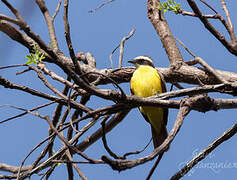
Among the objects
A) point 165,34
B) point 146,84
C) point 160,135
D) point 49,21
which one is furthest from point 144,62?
point 49,21

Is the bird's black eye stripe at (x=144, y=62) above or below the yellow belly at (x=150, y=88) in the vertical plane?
above

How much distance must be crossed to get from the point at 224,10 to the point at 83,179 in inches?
73.4

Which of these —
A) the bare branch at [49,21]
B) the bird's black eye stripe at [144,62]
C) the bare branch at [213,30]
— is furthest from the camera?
the bird's black eye stripe at [144,62]

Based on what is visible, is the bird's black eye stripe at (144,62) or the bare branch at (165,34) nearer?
the bare branch at (165,34)

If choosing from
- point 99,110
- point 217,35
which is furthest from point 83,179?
point 217,35

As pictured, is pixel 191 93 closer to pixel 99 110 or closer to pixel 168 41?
pixel 99 110

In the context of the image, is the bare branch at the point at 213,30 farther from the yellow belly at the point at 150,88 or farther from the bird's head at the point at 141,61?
the bird's head at the point at 141,61

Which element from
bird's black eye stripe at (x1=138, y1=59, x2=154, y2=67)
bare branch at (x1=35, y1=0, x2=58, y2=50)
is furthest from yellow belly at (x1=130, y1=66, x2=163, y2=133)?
bare branch at (x1=35, y1=0, x2=58, y2=50)

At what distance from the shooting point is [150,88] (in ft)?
16.3

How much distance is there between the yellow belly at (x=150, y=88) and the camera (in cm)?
489

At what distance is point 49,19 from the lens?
4625mm

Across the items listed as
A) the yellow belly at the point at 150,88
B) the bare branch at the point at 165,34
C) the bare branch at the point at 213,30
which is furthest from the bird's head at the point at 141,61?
the bare branch at the point at 213,30

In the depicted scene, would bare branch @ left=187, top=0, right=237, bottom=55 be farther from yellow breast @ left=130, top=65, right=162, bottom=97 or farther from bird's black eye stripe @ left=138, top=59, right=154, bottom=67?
bird's black eye stripe @ left=138, top=59, right=154, bottom=67

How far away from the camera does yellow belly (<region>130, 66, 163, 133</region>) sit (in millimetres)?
4891
